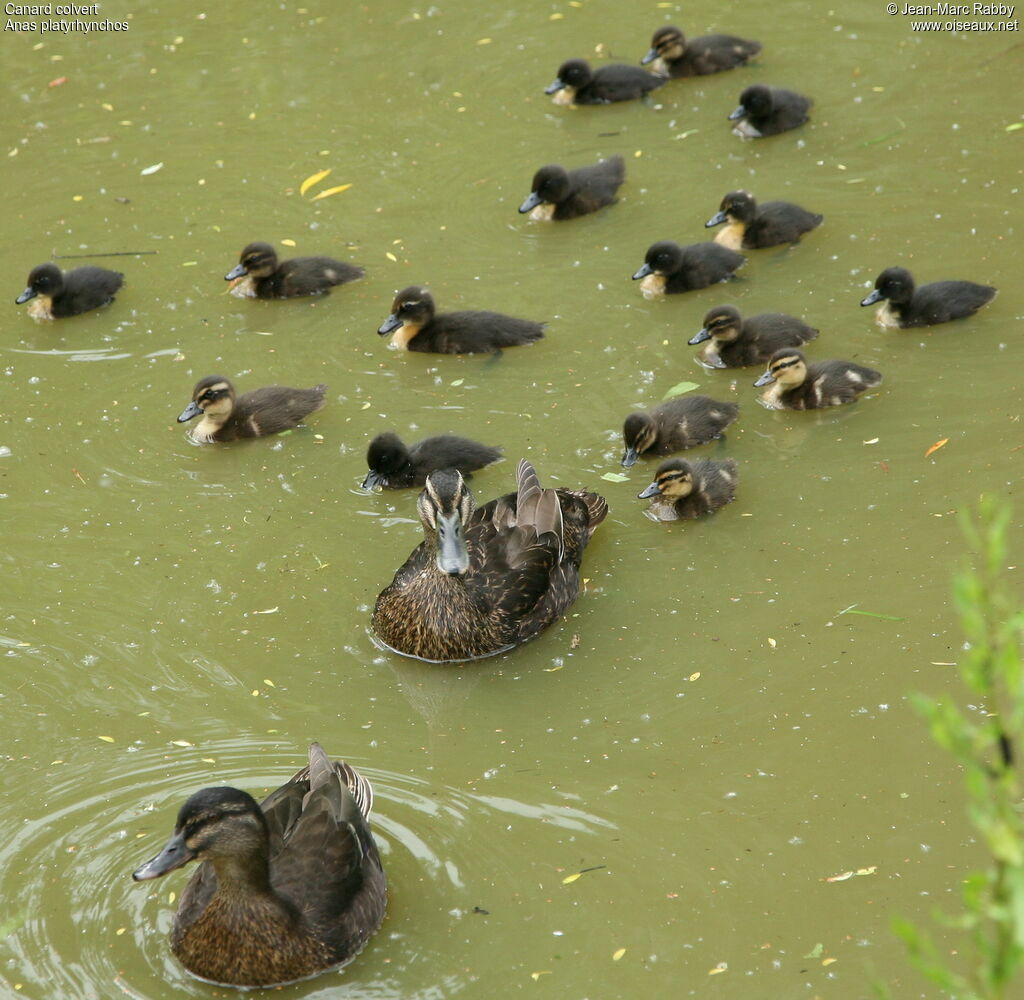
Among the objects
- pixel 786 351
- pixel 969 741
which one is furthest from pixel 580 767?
pixel 969 741

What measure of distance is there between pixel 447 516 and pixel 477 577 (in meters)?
0.35

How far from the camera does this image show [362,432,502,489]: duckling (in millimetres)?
5957

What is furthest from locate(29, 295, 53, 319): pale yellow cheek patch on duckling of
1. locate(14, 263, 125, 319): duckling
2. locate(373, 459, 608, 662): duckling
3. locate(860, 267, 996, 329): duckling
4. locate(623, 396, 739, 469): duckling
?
locate(860, 267, 996, 329): duckling

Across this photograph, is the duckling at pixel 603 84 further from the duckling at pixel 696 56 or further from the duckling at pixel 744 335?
the duckling at pixel 744 335

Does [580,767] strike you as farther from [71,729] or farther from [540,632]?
[71,729]

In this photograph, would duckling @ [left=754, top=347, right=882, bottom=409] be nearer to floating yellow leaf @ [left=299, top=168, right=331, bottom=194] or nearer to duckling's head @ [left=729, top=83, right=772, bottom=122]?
duckling's head @ [left=729, top=83, right=772, bottom=122]

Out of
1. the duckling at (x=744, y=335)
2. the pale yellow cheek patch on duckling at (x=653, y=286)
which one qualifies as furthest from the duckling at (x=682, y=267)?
the duckling at (x=744, y=335)

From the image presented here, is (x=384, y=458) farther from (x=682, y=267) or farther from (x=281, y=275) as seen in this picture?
(x=682, y=267)

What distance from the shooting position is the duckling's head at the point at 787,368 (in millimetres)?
6266

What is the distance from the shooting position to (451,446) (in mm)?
6105

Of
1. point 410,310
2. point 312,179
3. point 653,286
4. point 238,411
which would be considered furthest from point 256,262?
point 653,286

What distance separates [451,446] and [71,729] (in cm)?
206

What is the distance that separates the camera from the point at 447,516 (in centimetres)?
508

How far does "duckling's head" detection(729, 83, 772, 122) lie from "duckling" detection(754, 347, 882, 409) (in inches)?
104
